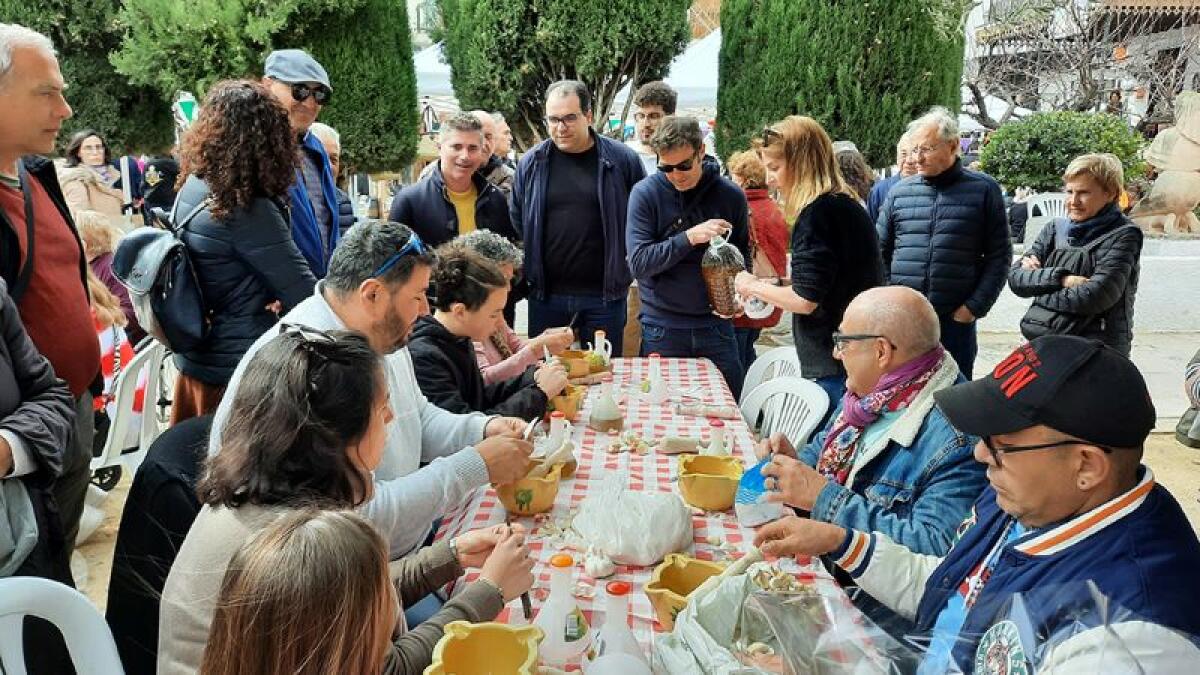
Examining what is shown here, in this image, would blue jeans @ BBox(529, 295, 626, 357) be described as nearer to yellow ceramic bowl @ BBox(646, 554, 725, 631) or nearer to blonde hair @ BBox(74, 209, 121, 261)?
blonde hair @ BBox(74, 209, 121, 261)

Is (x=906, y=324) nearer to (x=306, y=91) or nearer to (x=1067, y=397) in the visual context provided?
(x=1067, y=397)

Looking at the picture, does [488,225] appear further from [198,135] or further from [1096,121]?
[1096,121]

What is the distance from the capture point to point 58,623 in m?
1.49

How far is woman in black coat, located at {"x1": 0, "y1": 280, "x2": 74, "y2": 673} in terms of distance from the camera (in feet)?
6.03

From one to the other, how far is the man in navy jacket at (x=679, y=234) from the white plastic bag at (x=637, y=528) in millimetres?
2202

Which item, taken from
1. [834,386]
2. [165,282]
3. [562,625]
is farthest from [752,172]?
[562,625]

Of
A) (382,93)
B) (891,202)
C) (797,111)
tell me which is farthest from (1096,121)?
(382,93)

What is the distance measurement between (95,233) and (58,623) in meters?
3.55

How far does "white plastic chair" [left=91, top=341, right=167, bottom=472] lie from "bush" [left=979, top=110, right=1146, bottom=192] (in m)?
8.79

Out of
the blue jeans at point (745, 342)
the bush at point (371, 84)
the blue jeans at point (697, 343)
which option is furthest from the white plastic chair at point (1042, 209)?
the bush at point (371, 84)

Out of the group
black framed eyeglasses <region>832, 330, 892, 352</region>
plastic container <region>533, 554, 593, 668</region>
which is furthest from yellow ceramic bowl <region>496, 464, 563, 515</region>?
black framed eyeglasses <region>832, 330, 892, 352</region>

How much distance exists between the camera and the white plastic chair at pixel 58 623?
147 cm

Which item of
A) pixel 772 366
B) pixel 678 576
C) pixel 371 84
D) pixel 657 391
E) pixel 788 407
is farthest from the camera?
pixel 371 84

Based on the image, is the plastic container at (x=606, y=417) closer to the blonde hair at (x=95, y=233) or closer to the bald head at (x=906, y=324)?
the bald head at (x=906, y=324)
